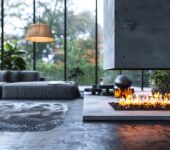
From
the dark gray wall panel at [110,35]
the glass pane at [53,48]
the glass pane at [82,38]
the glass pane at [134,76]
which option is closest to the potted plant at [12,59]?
the glass pane at [53,48]

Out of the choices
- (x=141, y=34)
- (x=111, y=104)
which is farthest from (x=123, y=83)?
(x=141, y=34)

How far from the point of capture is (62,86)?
6945 millimetres

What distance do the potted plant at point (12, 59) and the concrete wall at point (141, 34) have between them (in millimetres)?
5622

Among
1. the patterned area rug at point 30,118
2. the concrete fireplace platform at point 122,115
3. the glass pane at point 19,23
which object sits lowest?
the patterned area rug at point 30,118

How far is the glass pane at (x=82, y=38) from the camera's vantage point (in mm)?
10289

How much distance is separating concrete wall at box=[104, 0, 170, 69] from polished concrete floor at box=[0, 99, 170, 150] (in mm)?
1085

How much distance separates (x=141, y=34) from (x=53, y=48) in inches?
255

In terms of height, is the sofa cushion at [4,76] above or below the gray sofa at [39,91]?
above

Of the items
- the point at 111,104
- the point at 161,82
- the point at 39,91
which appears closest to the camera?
the point at 111,104

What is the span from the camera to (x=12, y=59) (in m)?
9.65

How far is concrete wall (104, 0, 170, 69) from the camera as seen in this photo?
4.45 m

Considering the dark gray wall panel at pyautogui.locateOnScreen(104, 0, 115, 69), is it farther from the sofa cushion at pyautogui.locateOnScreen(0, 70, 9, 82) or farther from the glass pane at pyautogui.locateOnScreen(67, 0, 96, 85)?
the glass pane at pyautogui.locateOnScreen(67, 0, 96, 85)

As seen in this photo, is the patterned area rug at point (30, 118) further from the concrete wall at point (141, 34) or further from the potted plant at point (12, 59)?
the potted plant at point (12, 59)

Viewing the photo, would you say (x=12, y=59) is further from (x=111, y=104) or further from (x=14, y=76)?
(x=111, y=104)
